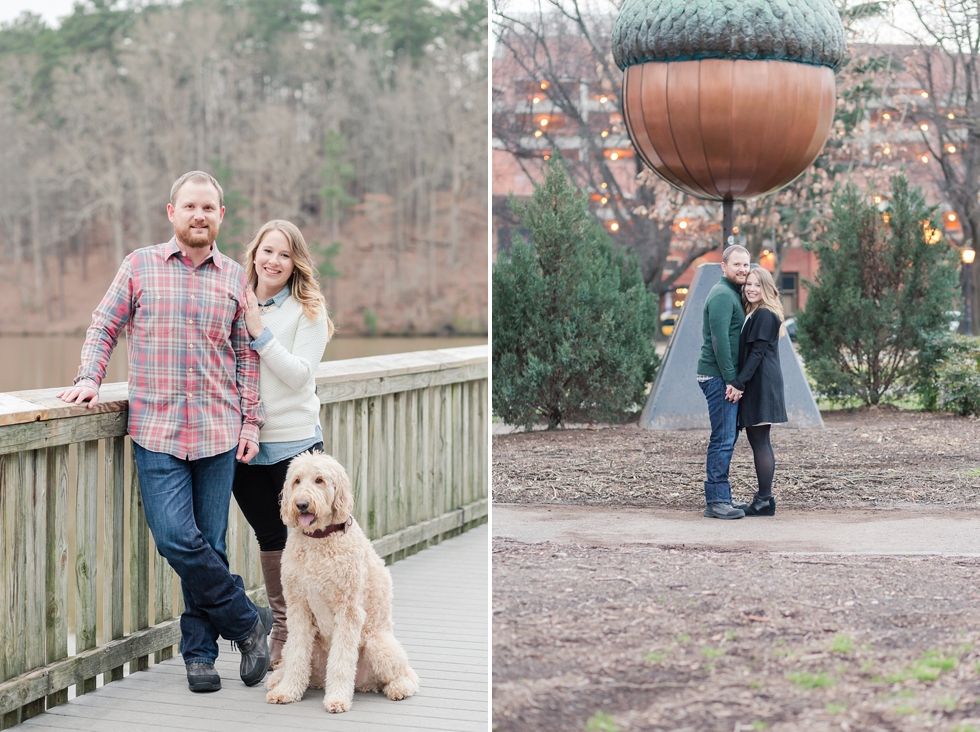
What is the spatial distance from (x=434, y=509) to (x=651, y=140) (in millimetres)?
3683

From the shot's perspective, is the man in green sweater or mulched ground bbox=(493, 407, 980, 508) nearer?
the man in green sweater

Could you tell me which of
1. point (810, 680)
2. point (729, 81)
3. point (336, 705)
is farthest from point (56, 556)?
point (729, 81)

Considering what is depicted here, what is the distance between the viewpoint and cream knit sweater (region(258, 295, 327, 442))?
12.7ft

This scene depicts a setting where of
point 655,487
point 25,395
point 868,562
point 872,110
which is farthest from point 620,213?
point 25,395

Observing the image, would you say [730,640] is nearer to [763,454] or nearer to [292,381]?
[292,381]

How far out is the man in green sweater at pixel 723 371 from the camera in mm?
5691

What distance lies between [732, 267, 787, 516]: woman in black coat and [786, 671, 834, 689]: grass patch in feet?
8.34

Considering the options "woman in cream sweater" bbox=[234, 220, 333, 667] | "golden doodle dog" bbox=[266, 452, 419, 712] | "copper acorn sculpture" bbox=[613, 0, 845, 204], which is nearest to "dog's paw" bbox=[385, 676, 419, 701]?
"golden doodle dog" bbox=[266, 452, 419, 712]

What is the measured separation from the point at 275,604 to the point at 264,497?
410 mm

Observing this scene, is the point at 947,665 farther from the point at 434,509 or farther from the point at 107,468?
the point at 434,509

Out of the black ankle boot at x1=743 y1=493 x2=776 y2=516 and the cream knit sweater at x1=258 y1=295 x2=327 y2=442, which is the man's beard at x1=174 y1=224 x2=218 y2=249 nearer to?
the cream knit sweater at x1=258 y1=295 x2=327 y2=442

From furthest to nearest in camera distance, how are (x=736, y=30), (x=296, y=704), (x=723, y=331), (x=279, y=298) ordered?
(x=736, y=30) → (x=723, y=331) → (x=279, y=298) → (x=296, y=704)

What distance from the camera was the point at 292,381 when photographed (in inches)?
150

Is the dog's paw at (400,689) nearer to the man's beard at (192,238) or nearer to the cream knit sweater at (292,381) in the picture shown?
the cream knit sweater at (292,381)
